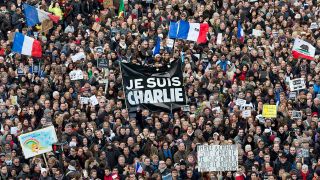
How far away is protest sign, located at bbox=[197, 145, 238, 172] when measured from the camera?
106ft

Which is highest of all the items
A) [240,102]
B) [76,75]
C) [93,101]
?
[76,75]

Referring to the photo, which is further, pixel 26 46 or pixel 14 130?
pixel 26 46

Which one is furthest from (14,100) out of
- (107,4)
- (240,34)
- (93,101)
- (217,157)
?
(107,4)

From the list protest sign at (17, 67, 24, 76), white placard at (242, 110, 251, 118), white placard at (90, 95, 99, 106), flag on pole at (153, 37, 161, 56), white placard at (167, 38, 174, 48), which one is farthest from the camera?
white placard at (167, 38, 174, 48)

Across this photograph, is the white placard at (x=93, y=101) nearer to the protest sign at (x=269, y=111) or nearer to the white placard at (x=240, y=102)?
the white placard at (x=240, y=102)

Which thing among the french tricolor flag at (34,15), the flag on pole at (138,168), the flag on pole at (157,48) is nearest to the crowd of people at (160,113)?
the flag on pole at (138,168)

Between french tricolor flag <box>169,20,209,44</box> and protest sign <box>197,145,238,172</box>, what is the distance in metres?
7.53

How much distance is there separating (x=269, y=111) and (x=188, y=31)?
5170 mm

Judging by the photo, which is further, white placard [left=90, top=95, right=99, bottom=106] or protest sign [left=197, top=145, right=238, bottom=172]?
white placard [left=90, top=95, right=99, bottom=106]

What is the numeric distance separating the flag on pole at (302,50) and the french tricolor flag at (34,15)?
22.9ft

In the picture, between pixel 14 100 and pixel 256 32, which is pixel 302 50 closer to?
pixel 256 32

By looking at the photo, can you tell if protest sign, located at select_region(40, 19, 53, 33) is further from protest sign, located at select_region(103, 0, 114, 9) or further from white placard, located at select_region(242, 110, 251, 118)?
white placard, located at select_region(242, 110, 251, 118)

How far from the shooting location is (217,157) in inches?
1271

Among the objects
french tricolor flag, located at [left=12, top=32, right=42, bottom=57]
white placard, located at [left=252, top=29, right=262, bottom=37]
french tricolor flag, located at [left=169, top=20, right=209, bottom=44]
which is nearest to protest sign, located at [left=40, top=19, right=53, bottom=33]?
french tricolor flag, located at [left=12, top=32, right=42, bottom=57]
